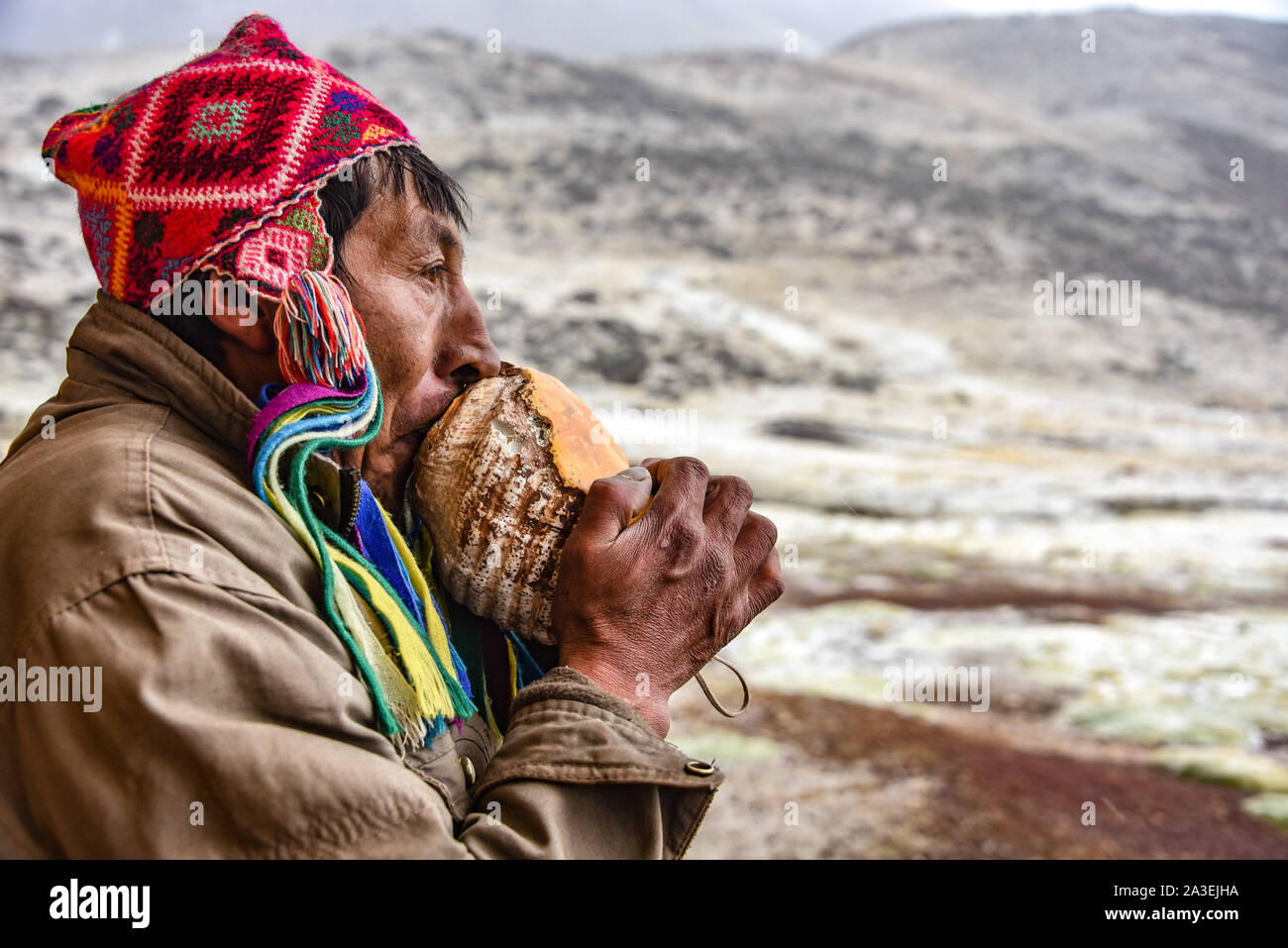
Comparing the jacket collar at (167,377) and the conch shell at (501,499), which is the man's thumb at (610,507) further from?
the jacket collar at (167,377)

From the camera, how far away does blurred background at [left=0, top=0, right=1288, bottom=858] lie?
563 cm

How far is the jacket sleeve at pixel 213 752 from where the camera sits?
44.2 inches

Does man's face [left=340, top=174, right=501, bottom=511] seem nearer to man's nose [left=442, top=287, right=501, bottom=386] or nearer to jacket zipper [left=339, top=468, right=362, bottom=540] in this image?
man's nose [left=442, top=287, right=501, bottom=386]

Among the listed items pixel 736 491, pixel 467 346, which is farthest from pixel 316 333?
pixel 736 491

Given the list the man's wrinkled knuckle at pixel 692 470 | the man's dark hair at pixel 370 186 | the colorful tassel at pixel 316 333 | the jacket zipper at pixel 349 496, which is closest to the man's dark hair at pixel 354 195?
the man's dark hair at pixel 370 186

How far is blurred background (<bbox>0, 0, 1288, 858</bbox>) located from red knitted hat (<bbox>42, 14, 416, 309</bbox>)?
3.75m

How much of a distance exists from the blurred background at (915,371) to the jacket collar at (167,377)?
12.0ft

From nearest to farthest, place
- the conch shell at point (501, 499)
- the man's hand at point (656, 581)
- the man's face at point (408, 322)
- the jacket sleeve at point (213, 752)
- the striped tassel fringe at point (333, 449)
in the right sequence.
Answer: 1. the jacket sleeve at point (213, 752)
2. the striped tassel fringe at point (333, 449)
3. the man's hand at point (656, 581)
4. the man's face at point (408, 322)
5. the conch shell at point (501, 499)

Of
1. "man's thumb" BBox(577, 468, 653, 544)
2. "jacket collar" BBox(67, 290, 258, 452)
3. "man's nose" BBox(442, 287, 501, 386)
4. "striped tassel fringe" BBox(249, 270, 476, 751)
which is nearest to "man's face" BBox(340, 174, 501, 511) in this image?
"man's nose" BBox(442, 287, 501, 386)

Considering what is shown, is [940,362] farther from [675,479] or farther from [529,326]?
[675,479]

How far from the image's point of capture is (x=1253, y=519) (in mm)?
12609

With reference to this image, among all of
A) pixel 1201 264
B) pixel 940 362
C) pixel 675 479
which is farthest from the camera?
pixel 1201 264
